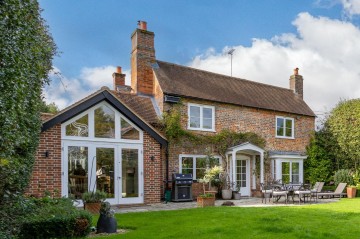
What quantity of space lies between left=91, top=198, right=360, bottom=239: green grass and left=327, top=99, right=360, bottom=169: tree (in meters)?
13.1

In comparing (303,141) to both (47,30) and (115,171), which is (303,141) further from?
(47,30)

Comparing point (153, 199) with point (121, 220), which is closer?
point (121, 220)

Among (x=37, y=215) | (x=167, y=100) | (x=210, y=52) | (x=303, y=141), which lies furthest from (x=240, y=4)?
(x=303, y=141)

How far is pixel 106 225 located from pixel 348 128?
19.9m

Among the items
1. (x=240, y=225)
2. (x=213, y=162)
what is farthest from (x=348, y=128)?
(x=240, y=225)

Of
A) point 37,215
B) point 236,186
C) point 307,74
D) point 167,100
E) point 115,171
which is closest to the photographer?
point 37,215

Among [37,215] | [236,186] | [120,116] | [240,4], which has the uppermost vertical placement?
[240,4]

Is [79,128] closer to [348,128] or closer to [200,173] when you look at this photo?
[200,173]

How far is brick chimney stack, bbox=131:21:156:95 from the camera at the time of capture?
59.6ft

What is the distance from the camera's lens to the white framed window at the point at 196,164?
691 inches

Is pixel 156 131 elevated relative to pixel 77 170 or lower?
elevated

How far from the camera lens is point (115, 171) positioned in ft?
46.7

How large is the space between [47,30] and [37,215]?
7475 millimetres

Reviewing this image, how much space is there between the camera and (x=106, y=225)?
26.9ft
